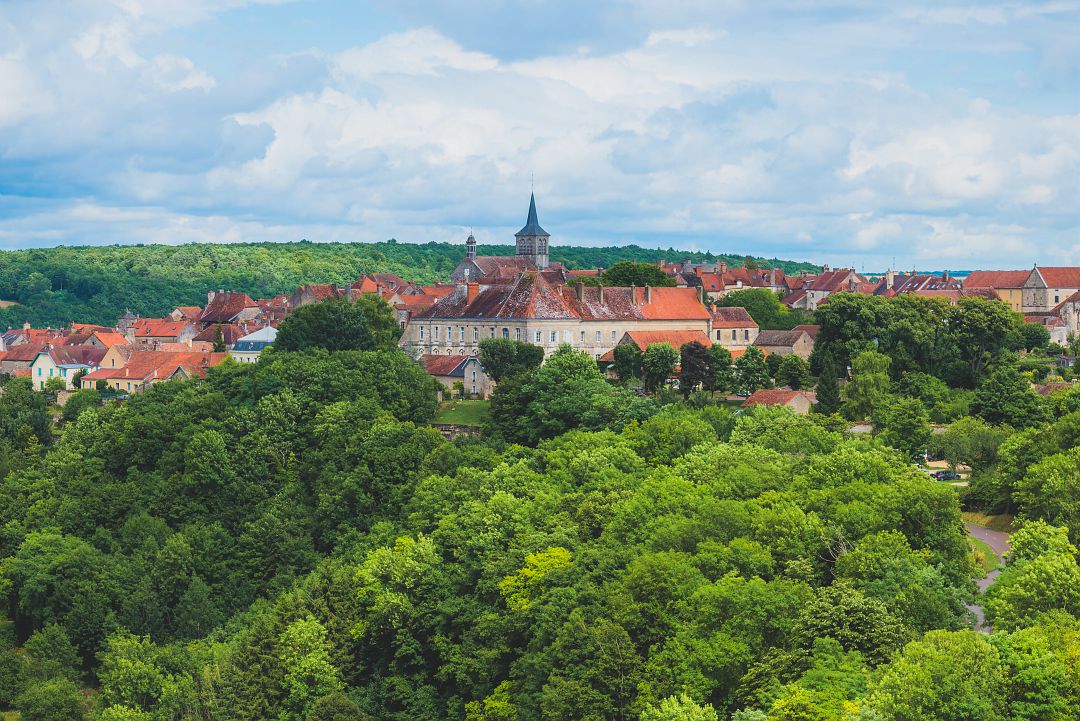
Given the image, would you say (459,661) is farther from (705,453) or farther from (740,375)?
(740,375)

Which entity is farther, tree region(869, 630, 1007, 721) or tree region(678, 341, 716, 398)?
tree region(678, 341, 716, 398)

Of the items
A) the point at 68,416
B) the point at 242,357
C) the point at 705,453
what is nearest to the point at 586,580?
the point at 705,453

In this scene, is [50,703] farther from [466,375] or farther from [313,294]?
[313,294]

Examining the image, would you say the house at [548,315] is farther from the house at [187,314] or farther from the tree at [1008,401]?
the house at [187,314]

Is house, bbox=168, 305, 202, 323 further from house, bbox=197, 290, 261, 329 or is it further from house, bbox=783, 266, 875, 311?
house, bbox=783, 266, 875, 311

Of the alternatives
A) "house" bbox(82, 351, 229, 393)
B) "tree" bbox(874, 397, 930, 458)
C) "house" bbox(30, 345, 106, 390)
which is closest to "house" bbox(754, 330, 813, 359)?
"tree" bbox(874, 397, 930, 458)

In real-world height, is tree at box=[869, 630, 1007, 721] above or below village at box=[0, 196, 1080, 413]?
below

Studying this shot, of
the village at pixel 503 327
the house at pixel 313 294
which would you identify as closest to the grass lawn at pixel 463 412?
the village at pixel 503 327

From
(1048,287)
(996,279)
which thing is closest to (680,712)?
(1048,287)
